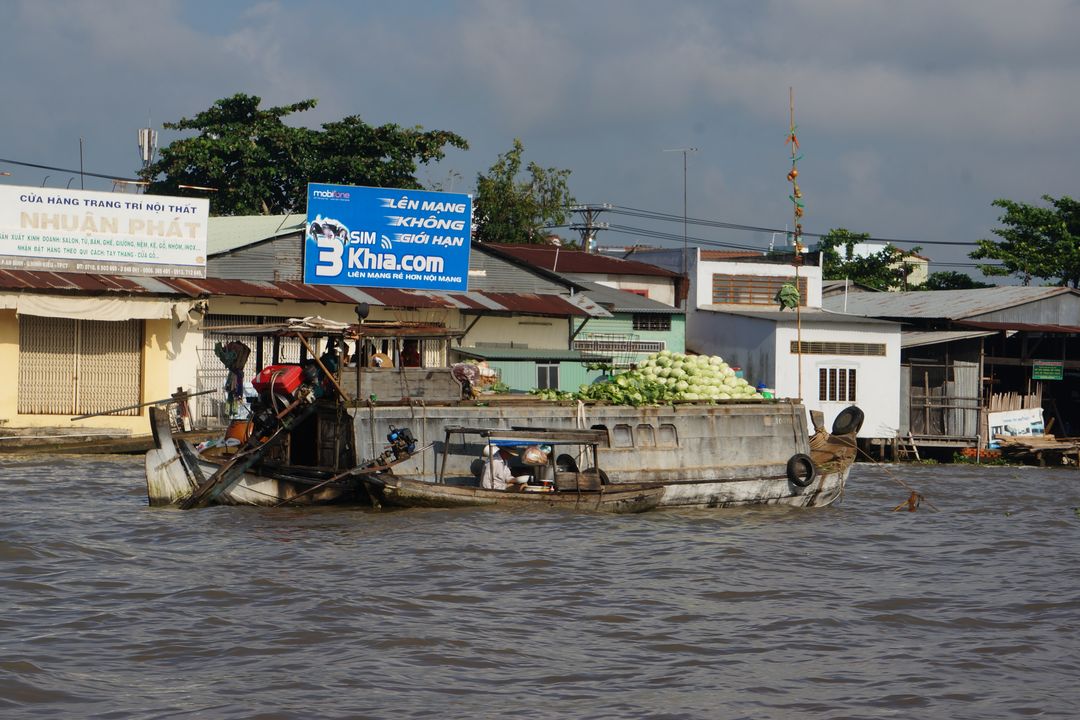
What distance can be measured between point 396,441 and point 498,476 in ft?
4.28

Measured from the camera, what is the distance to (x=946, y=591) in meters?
12.0

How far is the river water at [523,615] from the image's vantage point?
827 centimetres

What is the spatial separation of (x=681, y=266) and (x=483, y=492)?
2245 centimetres

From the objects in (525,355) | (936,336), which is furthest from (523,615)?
(936,336)

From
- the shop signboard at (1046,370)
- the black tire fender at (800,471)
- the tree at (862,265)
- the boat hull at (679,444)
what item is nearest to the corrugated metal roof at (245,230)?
the boat hull at (679,444)

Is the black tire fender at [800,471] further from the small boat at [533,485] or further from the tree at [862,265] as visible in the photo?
the tree at [862,265]

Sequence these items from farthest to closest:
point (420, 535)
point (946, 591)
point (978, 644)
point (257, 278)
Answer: point (257, 278)
point (420, 535)
point (946, 591)
point (978, 644)

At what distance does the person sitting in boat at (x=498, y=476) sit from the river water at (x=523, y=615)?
457 millimetres

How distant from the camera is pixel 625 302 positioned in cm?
3228

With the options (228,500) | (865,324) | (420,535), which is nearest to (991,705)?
(420,535)

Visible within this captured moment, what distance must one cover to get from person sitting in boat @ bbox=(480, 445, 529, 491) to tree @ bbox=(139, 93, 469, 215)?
2229 centimetres

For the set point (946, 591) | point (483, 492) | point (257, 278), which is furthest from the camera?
point (257, 278)

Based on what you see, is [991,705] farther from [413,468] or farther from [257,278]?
[257,278]

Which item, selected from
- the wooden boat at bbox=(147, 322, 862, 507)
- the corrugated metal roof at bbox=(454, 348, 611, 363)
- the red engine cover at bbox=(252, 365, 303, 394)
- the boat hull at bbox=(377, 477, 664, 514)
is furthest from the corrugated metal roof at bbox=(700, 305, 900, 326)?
the red engine cover at bbox=(252, 365, 303, 394)
